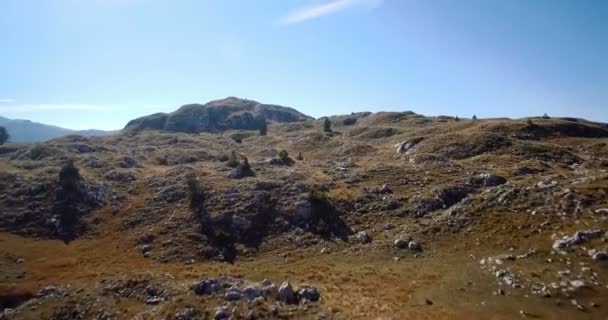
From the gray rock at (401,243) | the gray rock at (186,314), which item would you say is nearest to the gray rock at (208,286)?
the gray rock at (186,314)

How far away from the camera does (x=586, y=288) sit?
3794 cm

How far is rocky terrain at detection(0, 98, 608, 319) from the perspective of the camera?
134 ft

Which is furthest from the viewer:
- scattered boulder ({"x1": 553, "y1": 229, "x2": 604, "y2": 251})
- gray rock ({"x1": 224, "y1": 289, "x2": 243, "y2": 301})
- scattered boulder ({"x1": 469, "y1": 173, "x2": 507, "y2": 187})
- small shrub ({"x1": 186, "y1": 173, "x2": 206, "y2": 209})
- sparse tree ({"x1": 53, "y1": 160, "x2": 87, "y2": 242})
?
small shrub ({"x1": 186, "y1": 173, "x2": 206, "y2": 209})

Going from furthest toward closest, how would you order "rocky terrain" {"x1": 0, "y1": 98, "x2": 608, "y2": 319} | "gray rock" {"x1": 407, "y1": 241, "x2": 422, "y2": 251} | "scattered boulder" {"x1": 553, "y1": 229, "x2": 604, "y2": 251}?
"gray rock" {"x1": 407, "y1": 241, "x2": 422, "y2": 251} → "scattered boulder" {"x1": 553, "y1": 229, "x2": 604, "y2": 251} → "rocky terrain" {"x1": 0, "y1": 98, "x2": 608, "y2": 319}

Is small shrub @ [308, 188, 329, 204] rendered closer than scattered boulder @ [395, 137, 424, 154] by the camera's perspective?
Yes

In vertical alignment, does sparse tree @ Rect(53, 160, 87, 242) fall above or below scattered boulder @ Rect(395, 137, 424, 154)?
below

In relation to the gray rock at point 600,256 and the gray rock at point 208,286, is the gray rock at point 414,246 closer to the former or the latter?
the gray rock at point 600,256

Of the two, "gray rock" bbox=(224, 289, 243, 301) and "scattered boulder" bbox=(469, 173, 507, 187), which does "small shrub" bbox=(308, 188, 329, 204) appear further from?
"gray rock" bbox=(224, 289, 243, 301)

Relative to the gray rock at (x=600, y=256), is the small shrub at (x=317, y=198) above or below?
above

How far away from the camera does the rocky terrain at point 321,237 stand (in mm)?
40719

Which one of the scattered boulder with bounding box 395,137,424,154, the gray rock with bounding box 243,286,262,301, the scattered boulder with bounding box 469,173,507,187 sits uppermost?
the scattered boulder with bounding box 395,137,424,154

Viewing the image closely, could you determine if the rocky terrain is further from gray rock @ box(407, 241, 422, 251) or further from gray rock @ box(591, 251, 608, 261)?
gray rock @ box(407, 241, 422, 251)

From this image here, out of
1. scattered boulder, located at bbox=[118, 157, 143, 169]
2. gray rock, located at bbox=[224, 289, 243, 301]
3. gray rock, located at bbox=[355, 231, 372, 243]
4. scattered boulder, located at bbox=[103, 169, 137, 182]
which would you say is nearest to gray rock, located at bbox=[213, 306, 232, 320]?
gray rock, located at bbox=[224, 289, 243, 301]

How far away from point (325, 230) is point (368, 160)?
152 ft
